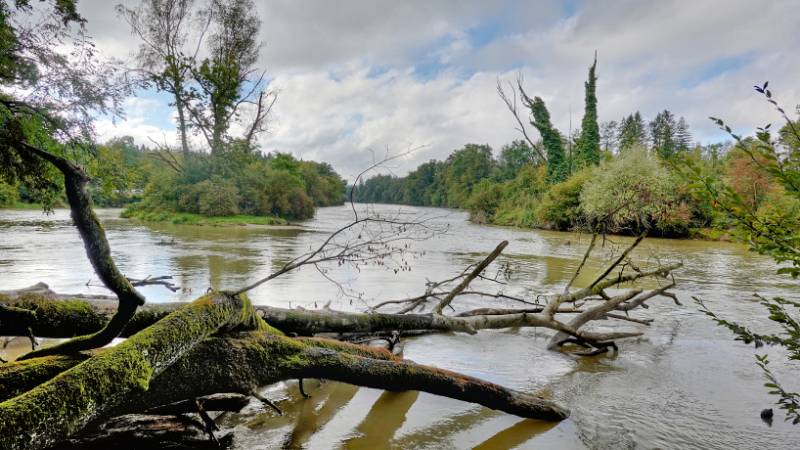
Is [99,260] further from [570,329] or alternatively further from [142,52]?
[142,52]

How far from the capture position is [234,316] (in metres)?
3.39

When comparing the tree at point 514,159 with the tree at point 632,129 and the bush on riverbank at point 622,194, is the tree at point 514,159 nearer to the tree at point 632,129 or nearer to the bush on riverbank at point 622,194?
the bush on riverbank at point 622,194

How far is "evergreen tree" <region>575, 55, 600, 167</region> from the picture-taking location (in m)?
49.8

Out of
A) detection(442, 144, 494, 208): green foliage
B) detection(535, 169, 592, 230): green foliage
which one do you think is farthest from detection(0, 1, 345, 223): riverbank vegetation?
detection(442, 144, 494, 208): green foliage

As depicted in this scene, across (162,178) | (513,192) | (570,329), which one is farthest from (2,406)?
(513,192)

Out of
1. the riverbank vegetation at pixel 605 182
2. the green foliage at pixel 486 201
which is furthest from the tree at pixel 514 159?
the green foliage at pixel 486 201

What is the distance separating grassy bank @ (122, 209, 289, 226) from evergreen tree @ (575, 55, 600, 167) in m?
31.4

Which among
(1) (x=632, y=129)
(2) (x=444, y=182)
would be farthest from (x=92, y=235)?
(2) (x=444, y=182)

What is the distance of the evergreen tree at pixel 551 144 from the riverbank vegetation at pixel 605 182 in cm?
11

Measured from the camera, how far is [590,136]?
50.6 metres

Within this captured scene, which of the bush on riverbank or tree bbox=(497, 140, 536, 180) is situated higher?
tree bbox=(497, 140, 536, 180)

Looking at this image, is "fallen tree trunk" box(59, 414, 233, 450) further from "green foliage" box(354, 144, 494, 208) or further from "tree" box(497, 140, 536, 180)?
"tree" box(497, 140, 536, 180)

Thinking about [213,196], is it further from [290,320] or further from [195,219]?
[290,320]

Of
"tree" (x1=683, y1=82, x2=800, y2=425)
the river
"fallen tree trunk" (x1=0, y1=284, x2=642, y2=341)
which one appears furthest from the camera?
the river
